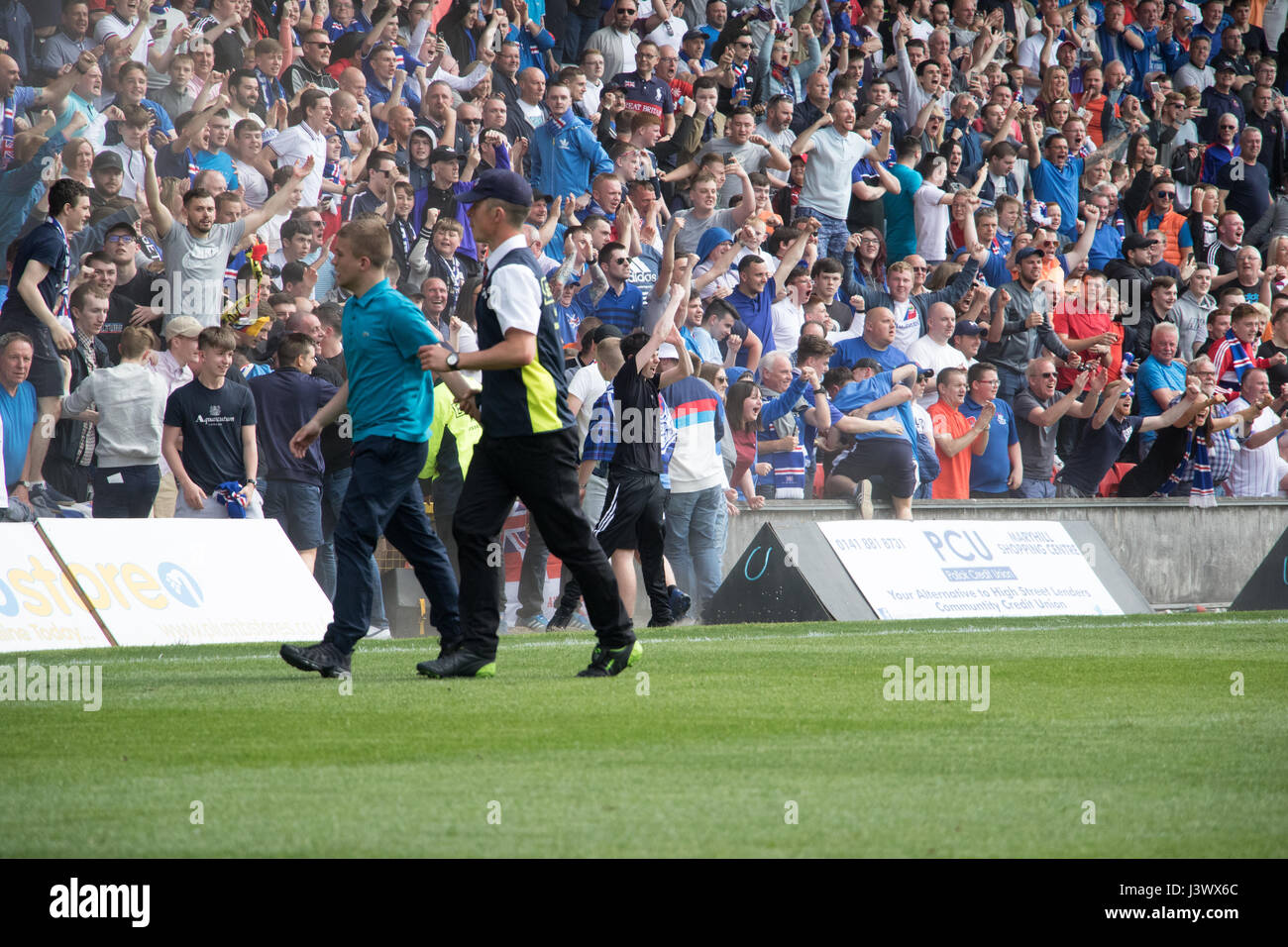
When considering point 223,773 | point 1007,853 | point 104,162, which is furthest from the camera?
point 104,162

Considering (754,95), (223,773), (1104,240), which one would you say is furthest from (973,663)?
(1104,240)

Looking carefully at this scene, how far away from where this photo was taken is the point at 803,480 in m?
15.4

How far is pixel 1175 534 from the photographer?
17.5m

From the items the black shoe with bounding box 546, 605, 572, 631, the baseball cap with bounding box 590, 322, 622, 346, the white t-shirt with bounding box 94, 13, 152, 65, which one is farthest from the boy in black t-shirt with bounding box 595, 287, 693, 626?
the white t-shirt with bounding box 94, 13, 152, 65

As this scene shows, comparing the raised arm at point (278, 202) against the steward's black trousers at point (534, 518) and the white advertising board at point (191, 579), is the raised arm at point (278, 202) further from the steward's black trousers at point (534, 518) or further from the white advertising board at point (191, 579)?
the steward's black trousers at point (534, 518)

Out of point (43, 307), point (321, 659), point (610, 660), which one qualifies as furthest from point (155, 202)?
point (610, 660)

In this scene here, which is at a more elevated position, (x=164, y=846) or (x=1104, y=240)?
(x=1104, y=240)

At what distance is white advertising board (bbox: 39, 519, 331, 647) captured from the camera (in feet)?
35.9

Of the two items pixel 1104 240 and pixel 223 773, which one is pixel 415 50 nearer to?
pixel 1104 240

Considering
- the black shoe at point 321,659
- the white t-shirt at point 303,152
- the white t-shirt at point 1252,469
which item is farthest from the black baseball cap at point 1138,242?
the black shoe at point 321,659

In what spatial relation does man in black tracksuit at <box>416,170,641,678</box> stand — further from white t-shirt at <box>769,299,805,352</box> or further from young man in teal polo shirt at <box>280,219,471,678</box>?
white t-shirt at <box>769,299,805,352</box>

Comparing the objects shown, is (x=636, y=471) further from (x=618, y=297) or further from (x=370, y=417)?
(x=370, y=417)

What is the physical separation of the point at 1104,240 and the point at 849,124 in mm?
4774

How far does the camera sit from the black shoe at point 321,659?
27.2ft
